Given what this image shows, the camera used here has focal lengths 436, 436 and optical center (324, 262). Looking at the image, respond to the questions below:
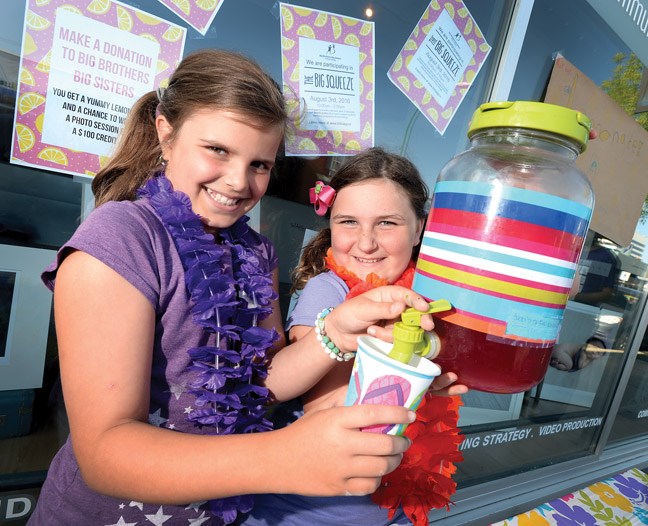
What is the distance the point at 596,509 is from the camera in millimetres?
2355

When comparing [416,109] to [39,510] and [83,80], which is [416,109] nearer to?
[83,80]

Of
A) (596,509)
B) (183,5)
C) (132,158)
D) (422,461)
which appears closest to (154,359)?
(132,158)

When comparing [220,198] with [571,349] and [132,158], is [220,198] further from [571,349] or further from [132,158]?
[571,349]

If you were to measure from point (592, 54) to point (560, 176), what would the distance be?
2386 millimetres

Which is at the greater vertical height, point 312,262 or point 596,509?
point 312,262

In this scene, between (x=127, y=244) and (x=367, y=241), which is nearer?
(x=127, y=244)

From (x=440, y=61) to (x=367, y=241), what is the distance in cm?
117

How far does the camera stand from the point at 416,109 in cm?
202

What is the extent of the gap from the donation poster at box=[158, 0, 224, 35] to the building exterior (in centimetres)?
2

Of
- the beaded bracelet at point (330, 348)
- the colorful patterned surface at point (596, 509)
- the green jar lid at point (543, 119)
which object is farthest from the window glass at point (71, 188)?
the colorful patterned surface at point (596, 509)

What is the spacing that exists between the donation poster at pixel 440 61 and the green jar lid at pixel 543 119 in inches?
48.3

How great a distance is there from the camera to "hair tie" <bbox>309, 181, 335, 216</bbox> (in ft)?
4.87

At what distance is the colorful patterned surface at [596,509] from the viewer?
221 centimetres

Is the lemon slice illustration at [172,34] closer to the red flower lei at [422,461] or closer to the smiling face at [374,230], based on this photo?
the smiling face at [374,230]
